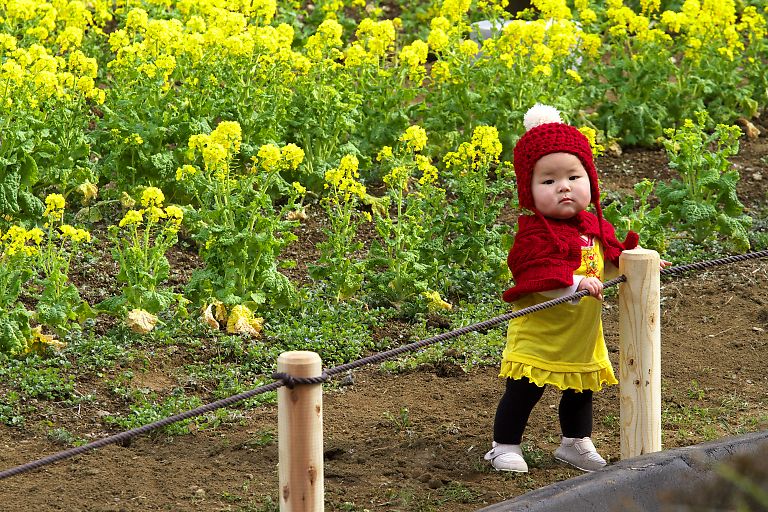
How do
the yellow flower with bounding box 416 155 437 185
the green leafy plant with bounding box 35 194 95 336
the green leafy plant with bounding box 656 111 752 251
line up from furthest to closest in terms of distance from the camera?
the green leafy plant with bounding box 656 111 752 251 < the yellow flower with bounding box 416 155 437 185 < the green leafy plant with bounding box 35 194 95 336

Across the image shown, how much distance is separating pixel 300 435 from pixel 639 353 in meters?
1.53

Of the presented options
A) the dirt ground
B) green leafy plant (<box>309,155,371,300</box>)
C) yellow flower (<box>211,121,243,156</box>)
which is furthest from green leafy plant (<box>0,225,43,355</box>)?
green leafy plant (<box>309,155,371,300</box>)

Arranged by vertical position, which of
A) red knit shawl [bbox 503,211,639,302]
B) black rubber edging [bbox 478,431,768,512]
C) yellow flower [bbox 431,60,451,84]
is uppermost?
yellow flower [bbox 431,60,451,84]

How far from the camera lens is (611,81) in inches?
362

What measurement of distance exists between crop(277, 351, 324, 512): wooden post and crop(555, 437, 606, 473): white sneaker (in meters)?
1.41

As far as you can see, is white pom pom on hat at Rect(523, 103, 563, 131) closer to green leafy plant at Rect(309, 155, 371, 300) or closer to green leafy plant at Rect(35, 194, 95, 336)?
green leafy plant at Rect(309, 155, 371, 300)

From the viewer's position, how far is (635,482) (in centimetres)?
419

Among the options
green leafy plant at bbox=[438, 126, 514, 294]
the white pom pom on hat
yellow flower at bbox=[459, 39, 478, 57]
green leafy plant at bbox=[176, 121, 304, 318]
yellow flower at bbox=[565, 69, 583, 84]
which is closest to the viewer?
the white pom pom on hat

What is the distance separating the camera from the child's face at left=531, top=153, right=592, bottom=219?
4.68 metres

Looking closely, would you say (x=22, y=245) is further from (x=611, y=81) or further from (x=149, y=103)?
(x=611, y=81)

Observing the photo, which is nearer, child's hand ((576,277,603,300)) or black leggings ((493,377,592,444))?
child's hand ((576,277,603,300))

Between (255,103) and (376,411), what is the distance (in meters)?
2.73

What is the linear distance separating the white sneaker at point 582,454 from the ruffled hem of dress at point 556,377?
27 centimetres

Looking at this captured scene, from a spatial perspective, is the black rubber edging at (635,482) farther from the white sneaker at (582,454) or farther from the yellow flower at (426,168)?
the yellow flower at (426,168)
